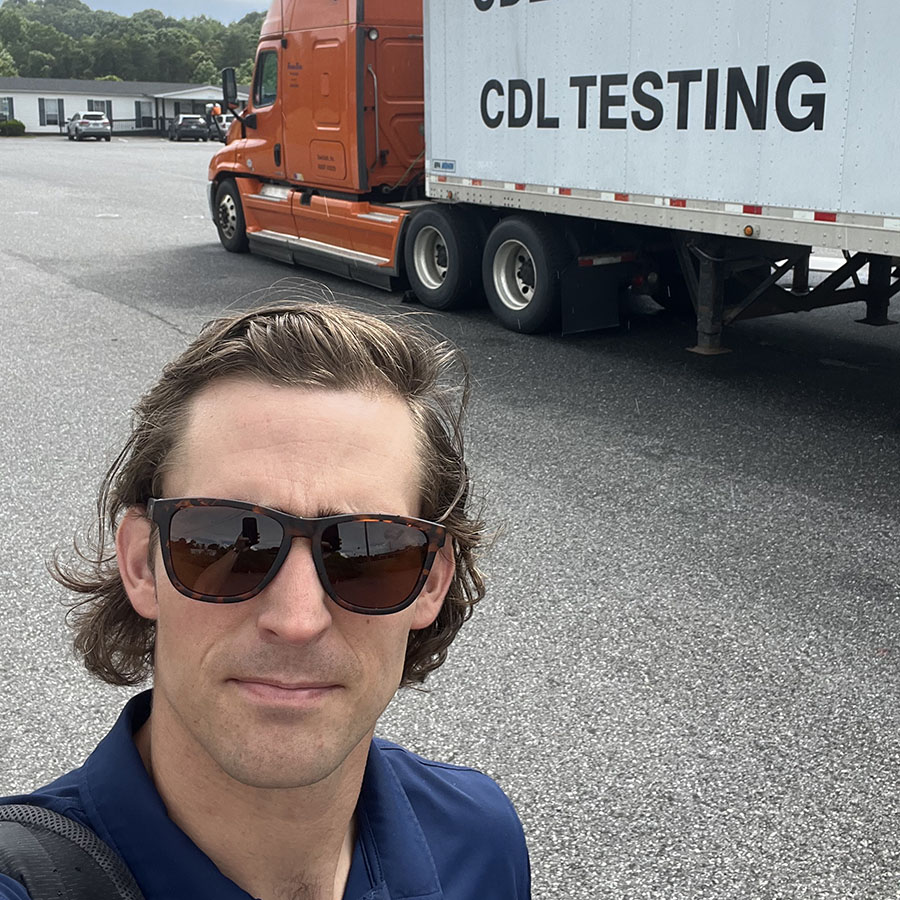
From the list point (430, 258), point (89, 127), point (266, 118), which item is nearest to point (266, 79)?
point (266, 118)

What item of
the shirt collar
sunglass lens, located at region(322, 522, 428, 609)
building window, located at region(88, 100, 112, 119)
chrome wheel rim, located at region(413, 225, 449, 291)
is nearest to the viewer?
the shirt collar

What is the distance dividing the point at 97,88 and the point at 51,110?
14.7 ft

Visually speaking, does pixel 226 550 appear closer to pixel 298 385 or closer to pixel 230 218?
pixel 298 385

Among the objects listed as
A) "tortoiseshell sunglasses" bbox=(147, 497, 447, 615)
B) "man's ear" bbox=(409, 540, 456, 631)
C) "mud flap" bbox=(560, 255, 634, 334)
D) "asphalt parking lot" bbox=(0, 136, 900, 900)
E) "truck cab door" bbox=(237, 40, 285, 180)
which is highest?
"truck cab door" bbox=(237, 40, 285, 180)

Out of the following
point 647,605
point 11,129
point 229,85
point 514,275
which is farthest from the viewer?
point 11,129

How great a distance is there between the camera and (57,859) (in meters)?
1.10

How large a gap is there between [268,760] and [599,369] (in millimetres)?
7783

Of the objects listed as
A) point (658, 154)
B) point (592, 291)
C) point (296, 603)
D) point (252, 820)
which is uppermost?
point (658, 154)

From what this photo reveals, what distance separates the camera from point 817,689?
4059mm

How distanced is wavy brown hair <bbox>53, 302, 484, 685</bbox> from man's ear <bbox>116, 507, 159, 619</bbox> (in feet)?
0.14

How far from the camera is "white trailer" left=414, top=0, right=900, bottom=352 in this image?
273 inches

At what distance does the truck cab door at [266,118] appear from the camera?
13289 mm

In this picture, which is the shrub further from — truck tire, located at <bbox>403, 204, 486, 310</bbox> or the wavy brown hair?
the wavy brown hair

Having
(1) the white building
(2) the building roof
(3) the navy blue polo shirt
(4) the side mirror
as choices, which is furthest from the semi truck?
(2) the building roof
